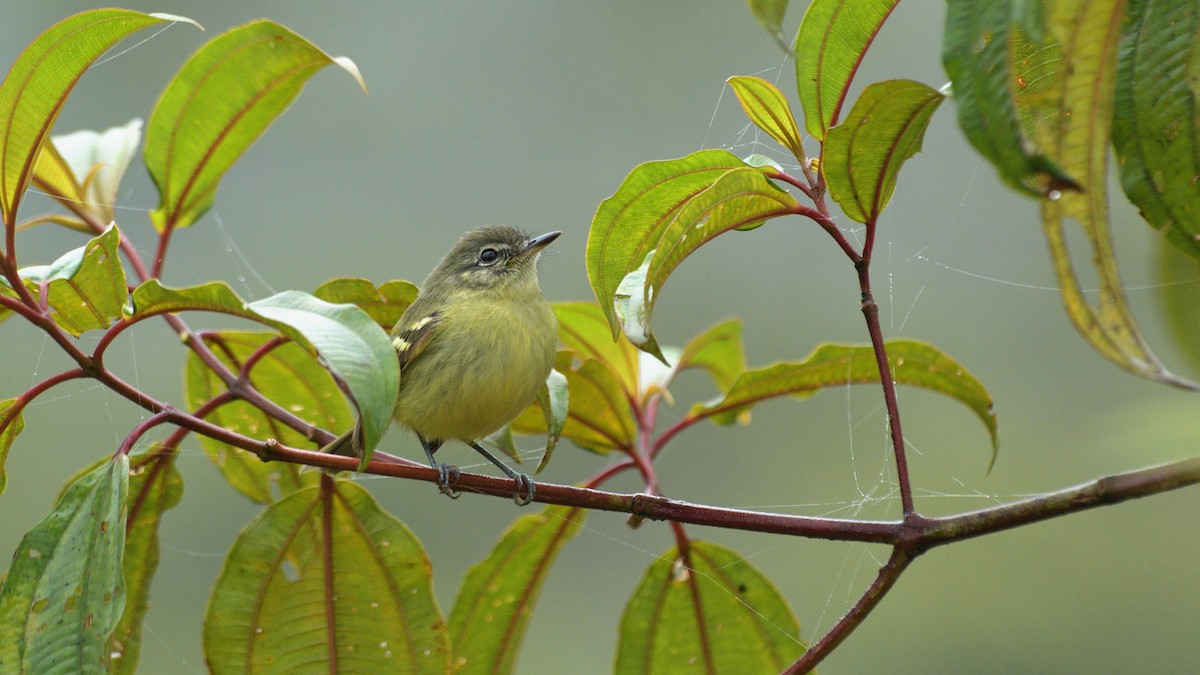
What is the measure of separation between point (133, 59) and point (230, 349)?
9326 mm

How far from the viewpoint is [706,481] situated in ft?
25.4

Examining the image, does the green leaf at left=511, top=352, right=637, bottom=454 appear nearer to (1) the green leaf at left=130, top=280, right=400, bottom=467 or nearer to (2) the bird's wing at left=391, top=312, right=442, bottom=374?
(2) the bird's wing at left=391, top=312, right=442, bottom=374

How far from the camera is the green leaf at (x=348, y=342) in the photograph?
1054mm

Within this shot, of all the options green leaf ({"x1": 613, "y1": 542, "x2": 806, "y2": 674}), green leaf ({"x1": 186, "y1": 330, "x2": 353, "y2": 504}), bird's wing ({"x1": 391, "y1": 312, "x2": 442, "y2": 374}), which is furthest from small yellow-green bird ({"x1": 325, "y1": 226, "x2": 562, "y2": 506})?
green leaf ({"x1": 613, "y1": 542, "x2": 806, "y2": 674})

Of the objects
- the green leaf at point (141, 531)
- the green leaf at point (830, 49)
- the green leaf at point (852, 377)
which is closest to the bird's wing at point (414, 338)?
the green leaf at point (141, 531)

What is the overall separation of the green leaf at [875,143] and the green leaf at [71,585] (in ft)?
3.55

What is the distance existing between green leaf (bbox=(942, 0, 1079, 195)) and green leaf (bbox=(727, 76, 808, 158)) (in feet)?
1.81

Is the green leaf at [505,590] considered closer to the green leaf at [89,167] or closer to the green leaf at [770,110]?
the green leaf at [770,110]

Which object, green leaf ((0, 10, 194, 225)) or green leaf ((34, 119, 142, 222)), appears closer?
green leaf ((0, 10, 194, 225))

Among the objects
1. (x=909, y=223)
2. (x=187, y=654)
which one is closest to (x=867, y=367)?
(x=909, y=223)

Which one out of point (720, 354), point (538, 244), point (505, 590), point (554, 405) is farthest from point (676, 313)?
point (554, 405)

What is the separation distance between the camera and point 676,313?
28.8 ft

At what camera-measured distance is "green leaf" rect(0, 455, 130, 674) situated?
1.37m

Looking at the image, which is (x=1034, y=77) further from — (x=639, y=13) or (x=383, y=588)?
(x=639, y=13)
